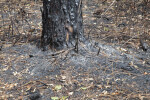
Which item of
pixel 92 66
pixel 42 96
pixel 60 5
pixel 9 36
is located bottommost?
pixel 42 96

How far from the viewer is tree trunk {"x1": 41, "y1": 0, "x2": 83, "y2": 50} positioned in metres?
2.58

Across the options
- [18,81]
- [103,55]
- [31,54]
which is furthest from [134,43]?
[18,81]

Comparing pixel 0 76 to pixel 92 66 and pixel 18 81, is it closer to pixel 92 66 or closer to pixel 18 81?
pixel 18 81

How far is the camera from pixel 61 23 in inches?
104

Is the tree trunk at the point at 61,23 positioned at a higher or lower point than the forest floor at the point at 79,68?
higher

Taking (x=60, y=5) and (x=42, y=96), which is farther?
(x=60, y=5)

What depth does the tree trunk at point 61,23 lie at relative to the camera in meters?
2.58

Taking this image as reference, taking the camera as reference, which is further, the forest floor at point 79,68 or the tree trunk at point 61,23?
the tree trunk at point 61,23

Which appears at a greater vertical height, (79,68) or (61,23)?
(61,23)

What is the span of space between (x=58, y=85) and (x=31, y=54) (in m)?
0.73

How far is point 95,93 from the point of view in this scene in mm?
2197

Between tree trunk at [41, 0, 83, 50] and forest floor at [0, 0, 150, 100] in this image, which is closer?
forest floor at [0, 0, 150, 100]

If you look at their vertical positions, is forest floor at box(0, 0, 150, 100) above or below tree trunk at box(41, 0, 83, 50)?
below

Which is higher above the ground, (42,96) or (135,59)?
(135,59)
